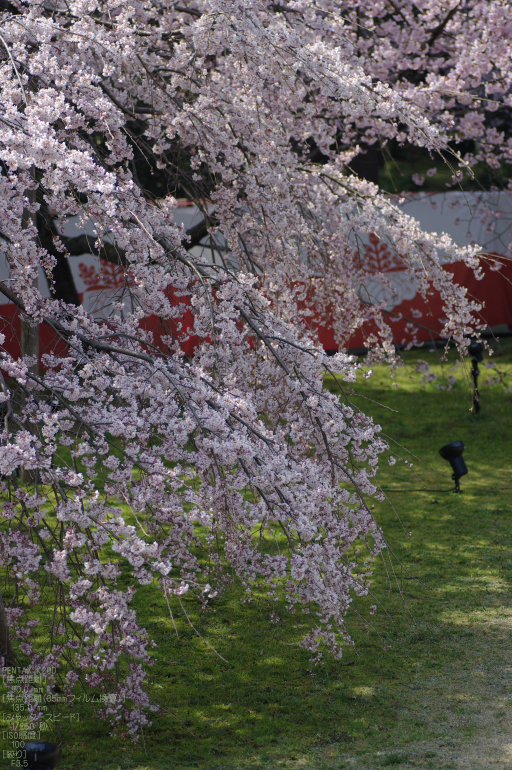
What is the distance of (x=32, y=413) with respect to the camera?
297 centimetres

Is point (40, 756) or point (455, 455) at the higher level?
point (455, 455)

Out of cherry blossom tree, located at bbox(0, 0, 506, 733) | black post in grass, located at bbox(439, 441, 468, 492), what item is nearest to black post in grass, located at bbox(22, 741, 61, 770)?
cherry blossom tree, located at bbox(0, 0, 506, 733)

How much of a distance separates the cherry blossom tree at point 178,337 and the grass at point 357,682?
0.25 m

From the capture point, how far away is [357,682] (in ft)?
13.1

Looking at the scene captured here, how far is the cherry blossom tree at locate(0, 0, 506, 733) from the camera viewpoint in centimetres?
286

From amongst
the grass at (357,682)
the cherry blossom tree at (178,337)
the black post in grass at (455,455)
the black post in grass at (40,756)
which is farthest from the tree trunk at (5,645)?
the black post in grass at (455,455)

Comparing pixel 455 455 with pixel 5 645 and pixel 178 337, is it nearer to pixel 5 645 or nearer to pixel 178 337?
pixel 178 337

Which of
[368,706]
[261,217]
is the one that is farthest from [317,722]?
[261,217]

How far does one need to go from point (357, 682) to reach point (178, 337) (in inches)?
77.6

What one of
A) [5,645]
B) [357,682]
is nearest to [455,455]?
[357,682]

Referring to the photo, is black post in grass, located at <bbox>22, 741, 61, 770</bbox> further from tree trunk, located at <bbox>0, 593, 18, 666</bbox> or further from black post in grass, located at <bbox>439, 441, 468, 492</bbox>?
black post in grass, located at <bbox>439, 441, 468, 492</bbox>

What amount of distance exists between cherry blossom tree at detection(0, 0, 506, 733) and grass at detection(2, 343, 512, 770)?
0.25 metres

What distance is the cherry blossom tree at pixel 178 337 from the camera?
9.37 feet

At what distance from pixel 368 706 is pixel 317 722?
0.28 metres
